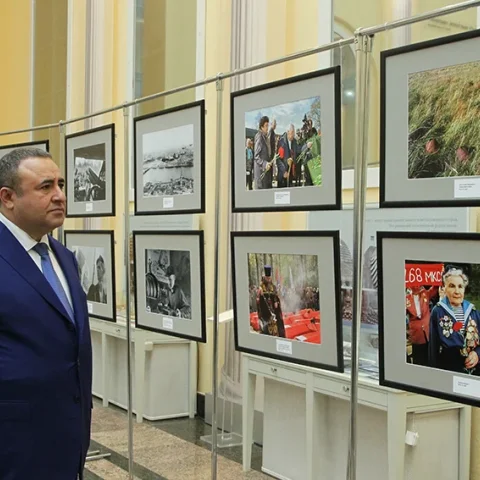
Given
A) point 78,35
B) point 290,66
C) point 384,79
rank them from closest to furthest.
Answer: point 384,79 < point 290,66 < point 78,35

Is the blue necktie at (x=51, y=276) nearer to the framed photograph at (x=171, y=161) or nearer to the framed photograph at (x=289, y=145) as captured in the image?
the framed photograph at (x=289, y=145)

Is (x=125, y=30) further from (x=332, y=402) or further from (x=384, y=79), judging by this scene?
(x=384, y=79)

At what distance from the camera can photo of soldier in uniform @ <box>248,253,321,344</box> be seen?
302 centimetres

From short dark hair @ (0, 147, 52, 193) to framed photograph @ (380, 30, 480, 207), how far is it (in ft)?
4.44

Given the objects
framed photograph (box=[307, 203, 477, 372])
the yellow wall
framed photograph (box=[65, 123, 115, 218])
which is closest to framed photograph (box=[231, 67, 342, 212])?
framed photograph (box=[307, 203, 477, 372])

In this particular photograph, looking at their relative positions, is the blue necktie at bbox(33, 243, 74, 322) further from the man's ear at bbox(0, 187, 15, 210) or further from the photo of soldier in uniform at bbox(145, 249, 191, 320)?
the photo of soldier in uniform at bbox(145, 249, 191, 320)

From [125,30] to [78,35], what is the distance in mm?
1305

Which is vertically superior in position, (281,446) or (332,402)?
(332,402)

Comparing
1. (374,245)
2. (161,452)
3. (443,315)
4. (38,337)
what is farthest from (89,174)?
(443,315)

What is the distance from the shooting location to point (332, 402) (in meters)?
4.21

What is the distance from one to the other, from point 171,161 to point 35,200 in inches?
46.4

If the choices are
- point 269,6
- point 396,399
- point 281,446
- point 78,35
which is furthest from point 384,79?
point 78,35

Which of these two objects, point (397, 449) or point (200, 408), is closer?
point (397, 449)

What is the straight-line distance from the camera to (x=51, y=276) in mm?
2766
